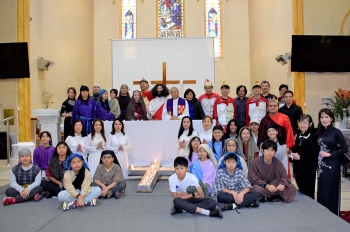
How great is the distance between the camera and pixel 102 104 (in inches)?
258

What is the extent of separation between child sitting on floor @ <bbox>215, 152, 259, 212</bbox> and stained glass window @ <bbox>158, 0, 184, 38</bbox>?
10714mm

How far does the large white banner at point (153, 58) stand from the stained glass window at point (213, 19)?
2.98m

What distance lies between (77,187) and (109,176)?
0.50 m

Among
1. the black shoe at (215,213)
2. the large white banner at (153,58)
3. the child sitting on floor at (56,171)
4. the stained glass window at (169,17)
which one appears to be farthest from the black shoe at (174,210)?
the stained glass window at (169,17)

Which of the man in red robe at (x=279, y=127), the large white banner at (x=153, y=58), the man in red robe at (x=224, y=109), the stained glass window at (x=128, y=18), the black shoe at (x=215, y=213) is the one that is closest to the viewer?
the black shoe at (x=215, y=213)

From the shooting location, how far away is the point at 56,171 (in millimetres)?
4734

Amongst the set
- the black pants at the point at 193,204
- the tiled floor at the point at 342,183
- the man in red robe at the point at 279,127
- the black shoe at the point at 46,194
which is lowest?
the tiled floor at the point at 342,183

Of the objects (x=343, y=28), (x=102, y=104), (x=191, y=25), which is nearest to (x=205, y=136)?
(x=102, y=104)

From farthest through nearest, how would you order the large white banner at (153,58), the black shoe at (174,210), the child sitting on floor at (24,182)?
the large white banner at (153,58) → the child sitting on floor at (24,182) → the black shoe at (174,210)

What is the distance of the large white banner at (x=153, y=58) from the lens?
447 inches

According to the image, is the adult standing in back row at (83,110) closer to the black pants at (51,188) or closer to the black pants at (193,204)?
the black pants at (51,188)

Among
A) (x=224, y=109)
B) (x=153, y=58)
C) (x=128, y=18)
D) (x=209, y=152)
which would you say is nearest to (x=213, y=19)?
(x=128, y=18)

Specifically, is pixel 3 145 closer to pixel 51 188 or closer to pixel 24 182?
pixel 24 182

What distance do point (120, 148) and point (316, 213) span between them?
3.32 meters
